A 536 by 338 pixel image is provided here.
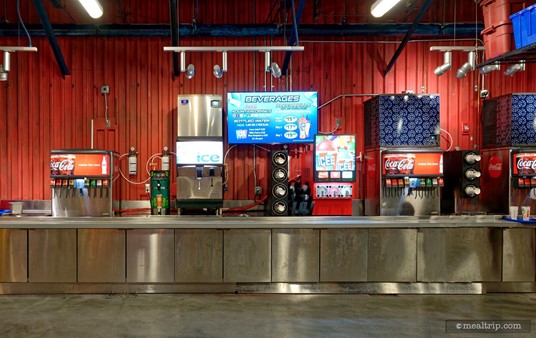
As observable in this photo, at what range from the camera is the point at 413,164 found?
628 centimetres

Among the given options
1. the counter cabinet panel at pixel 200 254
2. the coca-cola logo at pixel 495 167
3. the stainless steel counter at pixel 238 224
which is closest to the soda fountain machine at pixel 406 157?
the coca-cola logo at pixel 495 167

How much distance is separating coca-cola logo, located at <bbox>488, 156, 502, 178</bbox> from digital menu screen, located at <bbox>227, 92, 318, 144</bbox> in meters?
3.34

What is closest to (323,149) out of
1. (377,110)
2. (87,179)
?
(377,110)

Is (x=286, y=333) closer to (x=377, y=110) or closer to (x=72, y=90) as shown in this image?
(x=377, y=110)

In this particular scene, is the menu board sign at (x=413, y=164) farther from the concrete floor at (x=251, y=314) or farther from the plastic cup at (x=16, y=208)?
the plastic cup at (x=16, y=208)

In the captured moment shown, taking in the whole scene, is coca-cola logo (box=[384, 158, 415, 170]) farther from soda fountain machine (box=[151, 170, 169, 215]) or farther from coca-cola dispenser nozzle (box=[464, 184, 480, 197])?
soda fountain machine (box=[151, 170, 169, 215])

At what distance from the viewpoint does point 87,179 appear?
623 centimetres

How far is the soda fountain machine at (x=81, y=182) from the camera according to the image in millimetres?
6195

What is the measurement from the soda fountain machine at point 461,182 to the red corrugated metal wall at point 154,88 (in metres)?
0.87

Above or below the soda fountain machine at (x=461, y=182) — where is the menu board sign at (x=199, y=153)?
above

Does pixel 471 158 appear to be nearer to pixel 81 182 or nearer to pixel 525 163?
pixel 525 163

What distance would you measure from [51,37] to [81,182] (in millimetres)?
2637

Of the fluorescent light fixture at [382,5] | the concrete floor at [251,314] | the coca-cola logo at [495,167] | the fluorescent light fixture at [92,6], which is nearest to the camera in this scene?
the concrete floor at [251,314]

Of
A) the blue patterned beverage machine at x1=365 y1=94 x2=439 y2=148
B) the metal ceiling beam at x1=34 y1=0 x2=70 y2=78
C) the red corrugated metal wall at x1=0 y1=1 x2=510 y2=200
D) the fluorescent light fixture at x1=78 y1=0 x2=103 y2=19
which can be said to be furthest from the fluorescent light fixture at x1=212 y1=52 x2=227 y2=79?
the metal ceiling beam at x1=34 y1=0 x2=70 y2=78
